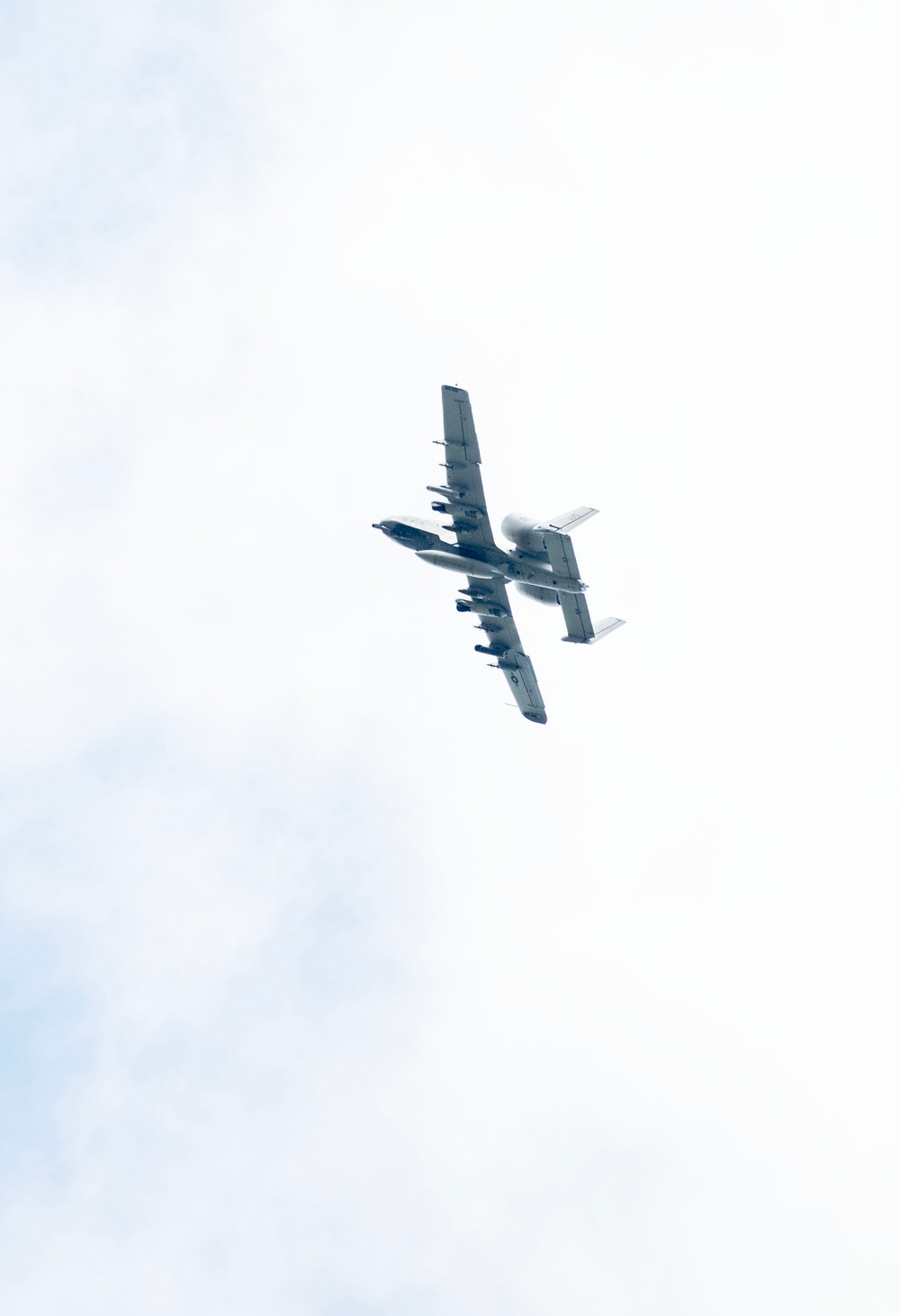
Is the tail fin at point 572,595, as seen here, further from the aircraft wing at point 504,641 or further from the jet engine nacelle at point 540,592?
the aircraft wing at point 504,641

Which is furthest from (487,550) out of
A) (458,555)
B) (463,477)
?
(463,477)

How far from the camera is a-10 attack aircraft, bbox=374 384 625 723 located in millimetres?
117938

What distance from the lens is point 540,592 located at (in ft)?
406

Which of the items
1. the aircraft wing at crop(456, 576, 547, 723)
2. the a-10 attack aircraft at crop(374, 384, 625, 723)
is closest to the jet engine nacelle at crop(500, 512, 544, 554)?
the a-10 attack aircraft at crop(374, 384, 625, 723)

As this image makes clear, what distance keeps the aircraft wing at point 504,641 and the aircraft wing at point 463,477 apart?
14.8 feet

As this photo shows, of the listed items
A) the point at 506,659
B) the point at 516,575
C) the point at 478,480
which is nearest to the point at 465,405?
the point at 478,480

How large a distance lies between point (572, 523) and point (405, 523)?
13804 mm

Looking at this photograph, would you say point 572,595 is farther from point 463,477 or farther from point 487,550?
point 463,477

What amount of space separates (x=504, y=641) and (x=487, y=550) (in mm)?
10324

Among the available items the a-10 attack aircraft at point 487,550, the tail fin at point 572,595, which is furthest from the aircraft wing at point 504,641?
the tail fin at point 572,595

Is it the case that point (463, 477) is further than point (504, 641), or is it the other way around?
point (504, 641)

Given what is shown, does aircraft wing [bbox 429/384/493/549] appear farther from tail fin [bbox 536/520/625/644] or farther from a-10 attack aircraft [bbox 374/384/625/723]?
tail fin [bbox 536/520/625/644]

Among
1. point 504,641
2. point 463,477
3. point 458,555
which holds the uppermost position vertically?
point 463,477

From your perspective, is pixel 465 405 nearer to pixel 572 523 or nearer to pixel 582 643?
pixel 572 523
